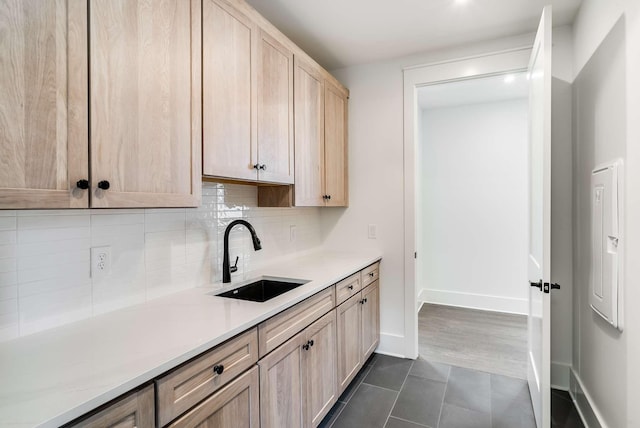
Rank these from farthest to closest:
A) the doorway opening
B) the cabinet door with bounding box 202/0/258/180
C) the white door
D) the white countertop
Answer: the doorway opening → the white door → the cabinet door with bounding box 202/0/258/180 → the white countertop

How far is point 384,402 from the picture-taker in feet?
7.22

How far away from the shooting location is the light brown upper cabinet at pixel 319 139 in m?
2.27

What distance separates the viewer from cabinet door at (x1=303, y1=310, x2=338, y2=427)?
5.74ft

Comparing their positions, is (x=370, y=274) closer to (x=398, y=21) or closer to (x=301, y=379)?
(x=301, y=379)

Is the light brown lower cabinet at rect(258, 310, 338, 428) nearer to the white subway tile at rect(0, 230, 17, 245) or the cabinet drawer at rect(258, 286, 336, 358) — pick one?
Answer: the cabinet drawer at rect(258, 286, 336, 358)

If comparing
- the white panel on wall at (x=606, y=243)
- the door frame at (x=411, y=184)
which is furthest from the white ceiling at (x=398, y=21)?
the white panel on wall at (x=606, y=243)

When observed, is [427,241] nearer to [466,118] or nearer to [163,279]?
[466,118]

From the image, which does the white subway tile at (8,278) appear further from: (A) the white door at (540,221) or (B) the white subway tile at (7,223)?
(A) the white door at (540,221)

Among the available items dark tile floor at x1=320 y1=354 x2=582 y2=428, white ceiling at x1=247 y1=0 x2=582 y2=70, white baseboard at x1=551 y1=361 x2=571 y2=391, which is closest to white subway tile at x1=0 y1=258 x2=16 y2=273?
dark tile floor at x1=320 y1=354 x2=582 y2=428

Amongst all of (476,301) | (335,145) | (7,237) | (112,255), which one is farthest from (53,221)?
(476,301)

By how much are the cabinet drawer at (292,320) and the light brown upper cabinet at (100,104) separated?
2.03ft

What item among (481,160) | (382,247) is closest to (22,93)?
(382,247)

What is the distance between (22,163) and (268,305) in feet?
3.12

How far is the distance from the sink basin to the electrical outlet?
66cm
